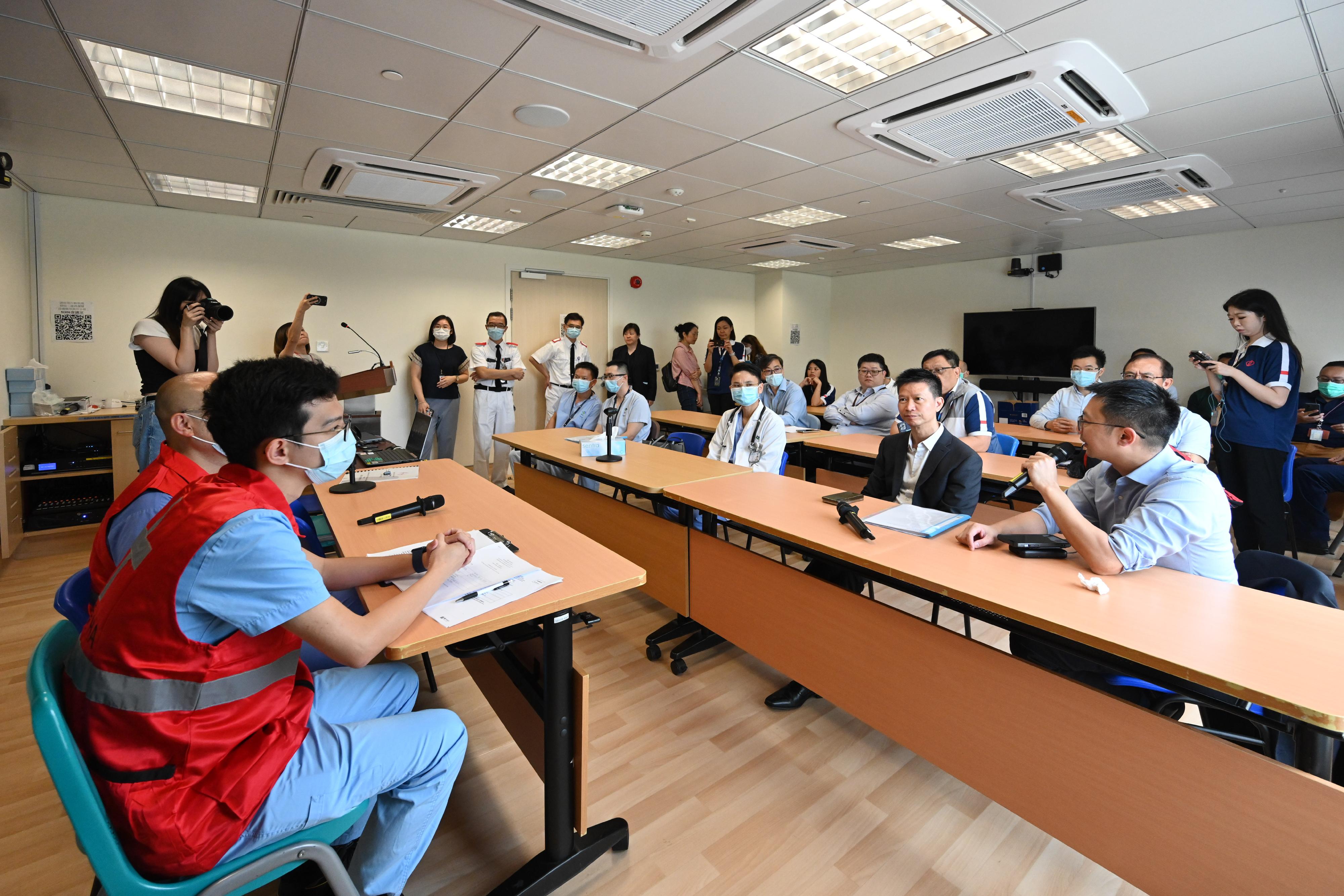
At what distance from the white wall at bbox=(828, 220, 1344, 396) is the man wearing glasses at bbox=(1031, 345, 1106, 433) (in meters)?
2.45

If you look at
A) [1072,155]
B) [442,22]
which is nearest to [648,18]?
[442,22]

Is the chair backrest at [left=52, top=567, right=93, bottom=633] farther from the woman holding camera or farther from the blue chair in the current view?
the woman holding camera

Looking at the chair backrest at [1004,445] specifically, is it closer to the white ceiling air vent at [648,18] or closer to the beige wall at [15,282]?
the white ceiling air vent at [648,18]

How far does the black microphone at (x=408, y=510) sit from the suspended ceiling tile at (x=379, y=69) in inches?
73.4

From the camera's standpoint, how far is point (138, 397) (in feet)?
16.6

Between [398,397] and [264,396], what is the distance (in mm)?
5548

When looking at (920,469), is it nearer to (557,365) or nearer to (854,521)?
(854,521)

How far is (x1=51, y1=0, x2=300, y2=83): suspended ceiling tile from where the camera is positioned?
212 centimetres

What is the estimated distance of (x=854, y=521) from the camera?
75.0 inches

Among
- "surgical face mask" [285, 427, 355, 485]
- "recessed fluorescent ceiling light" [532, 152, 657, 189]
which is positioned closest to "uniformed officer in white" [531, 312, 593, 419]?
"recessed fluorescent ceiling light" [532, 152, 657, 189]

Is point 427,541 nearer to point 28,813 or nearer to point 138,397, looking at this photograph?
point 28,813

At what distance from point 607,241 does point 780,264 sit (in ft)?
9.01

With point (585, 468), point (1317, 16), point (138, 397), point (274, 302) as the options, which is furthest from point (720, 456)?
point (138, 397)

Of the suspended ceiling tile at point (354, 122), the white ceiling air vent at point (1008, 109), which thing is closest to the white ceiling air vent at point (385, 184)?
the suspended ceiling tile at point (354, 122)
